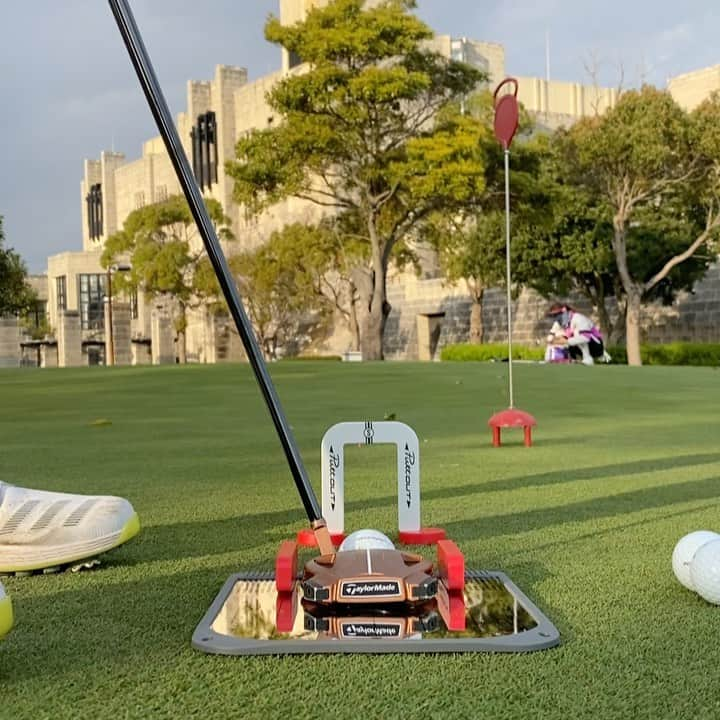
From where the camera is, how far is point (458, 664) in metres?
1.29

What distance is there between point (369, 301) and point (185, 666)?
19.7 meters

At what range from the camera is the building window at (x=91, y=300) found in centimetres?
5531

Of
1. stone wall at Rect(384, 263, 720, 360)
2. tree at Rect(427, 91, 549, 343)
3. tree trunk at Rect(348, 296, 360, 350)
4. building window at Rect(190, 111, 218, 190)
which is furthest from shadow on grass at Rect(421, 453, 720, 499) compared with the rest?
building window at Rect(190, 111, 218, 190)

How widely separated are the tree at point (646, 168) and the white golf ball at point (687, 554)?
1882cm

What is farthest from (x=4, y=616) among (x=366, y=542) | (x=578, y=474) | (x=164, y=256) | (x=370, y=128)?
(x=164, y=256)

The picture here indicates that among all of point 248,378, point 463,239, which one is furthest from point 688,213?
point 248,378

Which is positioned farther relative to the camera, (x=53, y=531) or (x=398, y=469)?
(x=398, y=469)

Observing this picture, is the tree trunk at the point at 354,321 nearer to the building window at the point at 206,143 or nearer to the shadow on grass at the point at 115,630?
the building window at the point at 206,143

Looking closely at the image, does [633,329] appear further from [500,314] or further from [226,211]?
[226,211]

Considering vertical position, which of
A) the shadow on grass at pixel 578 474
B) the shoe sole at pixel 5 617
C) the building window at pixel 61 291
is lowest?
the shadow on grass at pixel 578 474

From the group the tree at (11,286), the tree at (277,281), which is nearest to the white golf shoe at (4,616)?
the tree at (11,286)

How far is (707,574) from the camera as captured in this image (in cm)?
159

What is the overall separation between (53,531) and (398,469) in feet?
2.74

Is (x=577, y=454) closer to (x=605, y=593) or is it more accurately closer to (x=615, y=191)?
(x=605, y=593)
